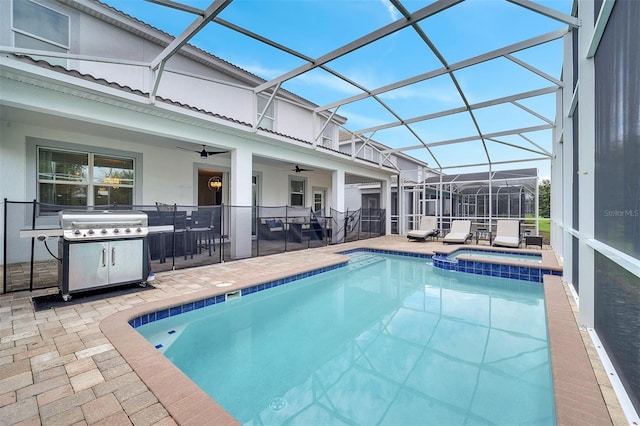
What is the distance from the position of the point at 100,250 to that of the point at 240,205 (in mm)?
3422

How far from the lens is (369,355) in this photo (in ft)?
10.8

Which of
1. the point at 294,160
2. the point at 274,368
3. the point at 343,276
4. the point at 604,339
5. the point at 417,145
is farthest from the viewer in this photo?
the point at 417,145

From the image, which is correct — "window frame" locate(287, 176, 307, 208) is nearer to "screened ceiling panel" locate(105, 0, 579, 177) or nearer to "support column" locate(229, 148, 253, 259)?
"screened ceiling panel" locate(105, 0, 579, 177)

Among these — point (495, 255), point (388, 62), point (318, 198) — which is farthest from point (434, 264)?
point (318, 198)

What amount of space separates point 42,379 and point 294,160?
7357 millimetres

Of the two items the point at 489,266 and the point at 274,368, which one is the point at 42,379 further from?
the point at 489,266

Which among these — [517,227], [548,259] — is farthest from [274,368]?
[517,227]

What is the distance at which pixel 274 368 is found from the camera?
3027mm

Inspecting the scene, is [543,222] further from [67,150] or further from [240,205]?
Result: [67,150]

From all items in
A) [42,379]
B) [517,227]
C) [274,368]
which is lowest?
[274,368]

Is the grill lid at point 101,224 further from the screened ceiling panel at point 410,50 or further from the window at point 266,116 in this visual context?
the window at point 266,116

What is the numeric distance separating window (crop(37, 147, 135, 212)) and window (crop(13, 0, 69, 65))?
207 centimetres

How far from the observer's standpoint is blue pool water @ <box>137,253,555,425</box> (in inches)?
95.5

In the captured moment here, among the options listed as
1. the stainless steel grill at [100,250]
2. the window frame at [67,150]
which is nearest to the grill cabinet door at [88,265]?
the stainless steel grill at [100,250]
